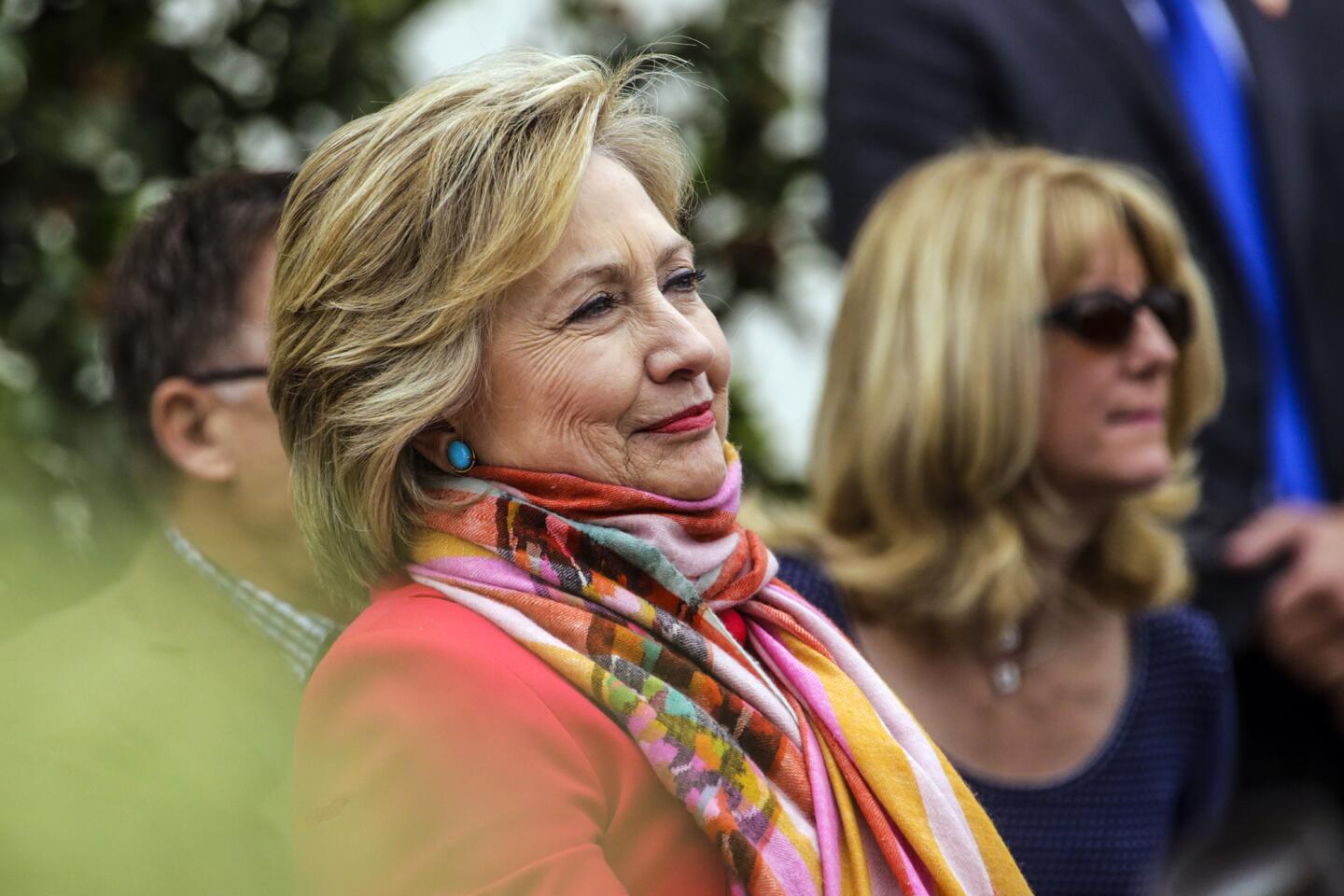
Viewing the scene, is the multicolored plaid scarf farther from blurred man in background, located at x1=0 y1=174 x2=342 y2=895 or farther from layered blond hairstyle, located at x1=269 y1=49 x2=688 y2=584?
blurred man in background, located at x1=0 y1=174 x2=342 y2=895

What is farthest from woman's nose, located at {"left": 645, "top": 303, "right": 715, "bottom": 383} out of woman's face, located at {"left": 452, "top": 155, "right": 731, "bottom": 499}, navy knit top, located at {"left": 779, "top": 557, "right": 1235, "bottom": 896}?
navy knit top, located at {"left": 779, "top": 557, "right": 1235, "bottom": 896}

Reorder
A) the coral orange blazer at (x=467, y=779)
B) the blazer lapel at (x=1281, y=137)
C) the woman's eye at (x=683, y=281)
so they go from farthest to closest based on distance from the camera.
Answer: the blazer lapel at (x=1281, y=137), the woman's eye at (x=683, y=281), the coral orange blazer at (x=467, y=779)

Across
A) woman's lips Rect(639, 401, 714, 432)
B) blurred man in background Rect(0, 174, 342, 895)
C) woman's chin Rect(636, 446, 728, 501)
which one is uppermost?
blurred man in background Rect(0, 174, 342, 895)

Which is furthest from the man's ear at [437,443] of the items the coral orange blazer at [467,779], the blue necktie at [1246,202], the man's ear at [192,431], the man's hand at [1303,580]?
the blue necktie at [1246,202]

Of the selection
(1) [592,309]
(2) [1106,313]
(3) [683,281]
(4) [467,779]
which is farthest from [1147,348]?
(4) [467,779]

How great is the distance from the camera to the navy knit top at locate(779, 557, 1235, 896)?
3.00 meters

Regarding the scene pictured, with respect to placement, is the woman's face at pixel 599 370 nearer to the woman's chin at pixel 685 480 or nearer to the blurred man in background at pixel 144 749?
the woman's chin at pixel 685 480

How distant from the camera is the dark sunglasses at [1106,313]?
3.06 metres

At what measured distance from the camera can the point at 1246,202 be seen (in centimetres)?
404

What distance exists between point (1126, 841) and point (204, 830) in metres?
2.64

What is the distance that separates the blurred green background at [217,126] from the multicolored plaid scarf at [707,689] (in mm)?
1236

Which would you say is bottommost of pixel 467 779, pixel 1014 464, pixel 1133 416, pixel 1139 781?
pixel 1139 781

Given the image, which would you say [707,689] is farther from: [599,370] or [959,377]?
[959,377]

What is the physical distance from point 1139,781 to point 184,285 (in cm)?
204
